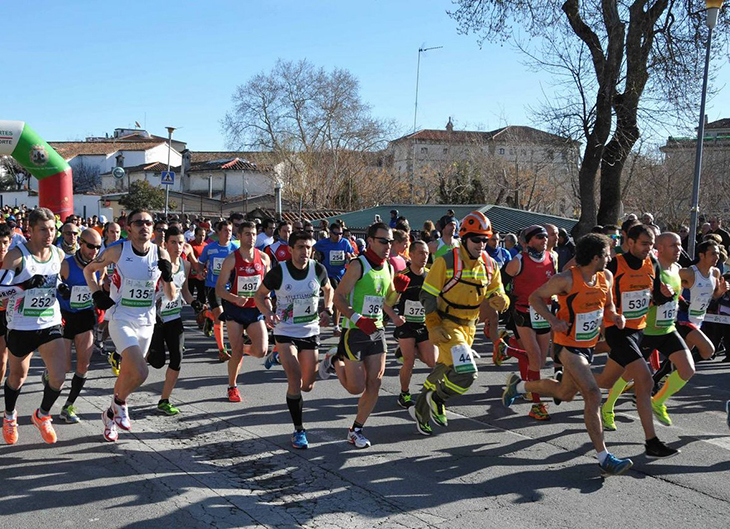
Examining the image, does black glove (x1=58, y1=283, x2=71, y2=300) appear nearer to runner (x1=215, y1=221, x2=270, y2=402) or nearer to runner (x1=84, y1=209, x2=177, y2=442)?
runner (x1=84, y1=209, x2=177, y2=442)

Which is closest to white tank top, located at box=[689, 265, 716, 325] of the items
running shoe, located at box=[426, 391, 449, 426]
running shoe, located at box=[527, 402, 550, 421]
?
running shoe, located at box=[527, 402, 550, 421]

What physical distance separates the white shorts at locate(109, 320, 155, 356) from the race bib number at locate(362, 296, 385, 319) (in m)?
1.96

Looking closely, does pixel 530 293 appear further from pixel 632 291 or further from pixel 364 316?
pixel 364 316

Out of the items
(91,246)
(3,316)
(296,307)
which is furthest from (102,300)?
(296,307)

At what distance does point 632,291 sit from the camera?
6.43m

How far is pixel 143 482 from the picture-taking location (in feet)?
17.2

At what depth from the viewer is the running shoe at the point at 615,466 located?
5.30m

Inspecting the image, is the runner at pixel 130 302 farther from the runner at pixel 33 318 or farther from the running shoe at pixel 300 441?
the running shoe at pixel 300 441

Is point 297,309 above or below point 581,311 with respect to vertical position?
below

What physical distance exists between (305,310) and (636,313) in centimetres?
301

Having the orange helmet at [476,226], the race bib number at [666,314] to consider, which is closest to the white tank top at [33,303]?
the orange helmet at [476,226]

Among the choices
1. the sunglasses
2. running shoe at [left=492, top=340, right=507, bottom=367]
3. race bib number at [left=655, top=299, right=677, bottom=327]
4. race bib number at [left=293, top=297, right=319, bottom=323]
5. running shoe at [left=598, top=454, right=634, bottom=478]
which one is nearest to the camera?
running shoe at [left=598, top=454, right=634, bottom=478]

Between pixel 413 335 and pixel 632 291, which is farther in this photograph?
pixel 413 335

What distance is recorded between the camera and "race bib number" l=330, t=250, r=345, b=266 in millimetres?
13141
